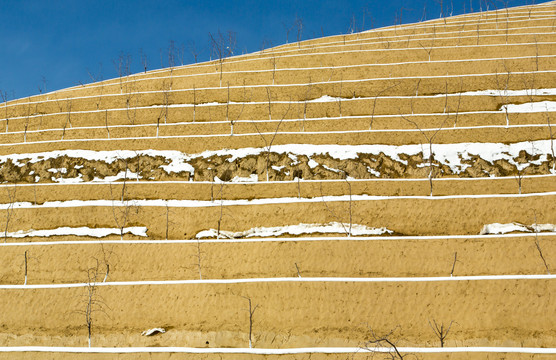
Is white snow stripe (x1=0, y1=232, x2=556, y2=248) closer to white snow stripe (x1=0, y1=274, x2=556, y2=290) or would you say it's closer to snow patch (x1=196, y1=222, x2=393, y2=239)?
snow patch (x1=196, y1=222, x2=393, y2=239)

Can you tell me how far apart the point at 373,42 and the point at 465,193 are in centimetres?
930

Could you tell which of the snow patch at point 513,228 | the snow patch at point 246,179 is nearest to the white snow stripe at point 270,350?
the snow patch at point 513,228

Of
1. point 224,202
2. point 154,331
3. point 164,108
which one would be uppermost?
point 164,108

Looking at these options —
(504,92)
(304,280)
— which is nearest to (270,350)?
(304,280)

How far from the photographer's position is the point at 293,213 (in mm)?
8266

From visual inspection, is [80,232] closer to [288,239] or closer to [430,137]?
[288,239]

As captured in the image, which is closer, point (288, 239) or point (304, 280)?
point (304, 280)

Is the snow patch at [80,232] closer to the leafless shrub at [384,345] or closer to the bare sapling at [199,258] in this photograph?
the bare sapling at [199,258]

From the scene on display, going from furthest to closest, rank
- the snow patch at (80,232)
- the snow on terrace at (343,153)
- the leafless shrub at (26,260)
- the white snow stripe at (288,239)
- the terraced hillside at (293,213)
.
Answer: the snow on terrace at (343,153) → the snow patch at (80,232) → the leafless shrub at (26,260) → the white snow stripe at (288,239) → the terraced hillside at (293,213)

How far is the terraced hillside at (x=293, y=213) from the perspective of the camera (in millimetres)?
6441

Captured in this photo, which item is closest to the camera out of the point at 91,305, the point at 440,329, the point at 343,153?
the point at 440,329

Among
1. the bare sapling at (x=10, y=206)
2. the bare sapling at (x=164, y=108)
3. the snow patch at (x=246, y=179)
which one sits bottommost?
the bare sapling at (x=10, y=206)

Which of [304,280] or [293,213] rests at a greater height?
[293,213]

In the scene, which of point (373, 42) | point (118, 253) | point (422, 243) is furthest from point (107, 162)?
point (373, 42)
